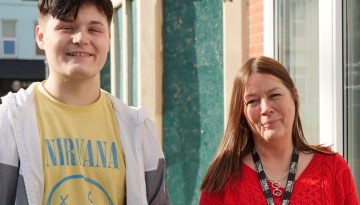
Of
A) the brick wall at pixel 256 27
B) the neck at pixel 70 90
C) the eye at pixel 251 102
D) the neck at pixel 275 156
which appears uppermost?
the brick wall at pixel 256 27

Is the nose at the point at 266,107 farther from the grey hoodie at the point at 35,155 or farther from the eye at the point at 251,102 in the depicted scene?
the grey hoodie at the point at 35,155

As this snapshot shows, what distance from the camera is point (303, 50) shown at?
202 inches

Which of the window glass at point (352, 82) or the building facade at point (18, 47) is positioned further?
the building facade at point (18, 47)

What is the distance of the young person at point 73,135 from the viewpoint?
2.53 meters

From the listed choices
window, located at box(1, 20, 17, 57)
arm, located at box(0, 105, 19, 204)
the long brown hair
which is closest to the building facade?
window, located at box(1, 20, 17, 57)

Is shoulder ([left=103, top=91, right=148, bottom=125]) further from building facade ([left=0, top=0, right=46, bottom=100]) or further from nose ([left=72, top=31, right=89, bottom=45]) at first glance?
building facade ([left=0, top=0, right=46, bottom=100])

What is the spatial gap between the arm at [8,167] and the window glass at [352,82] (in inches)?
105

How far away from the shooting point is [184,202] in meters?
7.19

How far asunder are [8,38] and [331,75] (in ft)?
106

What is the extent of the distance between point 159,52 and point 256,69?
14.6 feet

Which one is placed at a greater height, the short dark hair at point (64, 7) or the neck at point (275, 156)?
the short dark hair at point (64, 7)

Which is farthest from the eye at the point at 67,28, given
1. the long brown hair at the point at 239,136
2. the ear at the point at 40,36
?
the long brown hair at the point at 239,136

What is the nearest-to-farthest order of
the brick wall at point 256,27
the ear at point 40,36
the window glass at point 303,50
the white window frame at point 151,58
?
the ear at point 40,36 < the window glass at point 303,50 < the brick wall at point 256,27 < the white window frame at point 151,58

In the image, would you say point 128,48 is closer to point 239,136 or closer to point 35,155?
point 239,136
